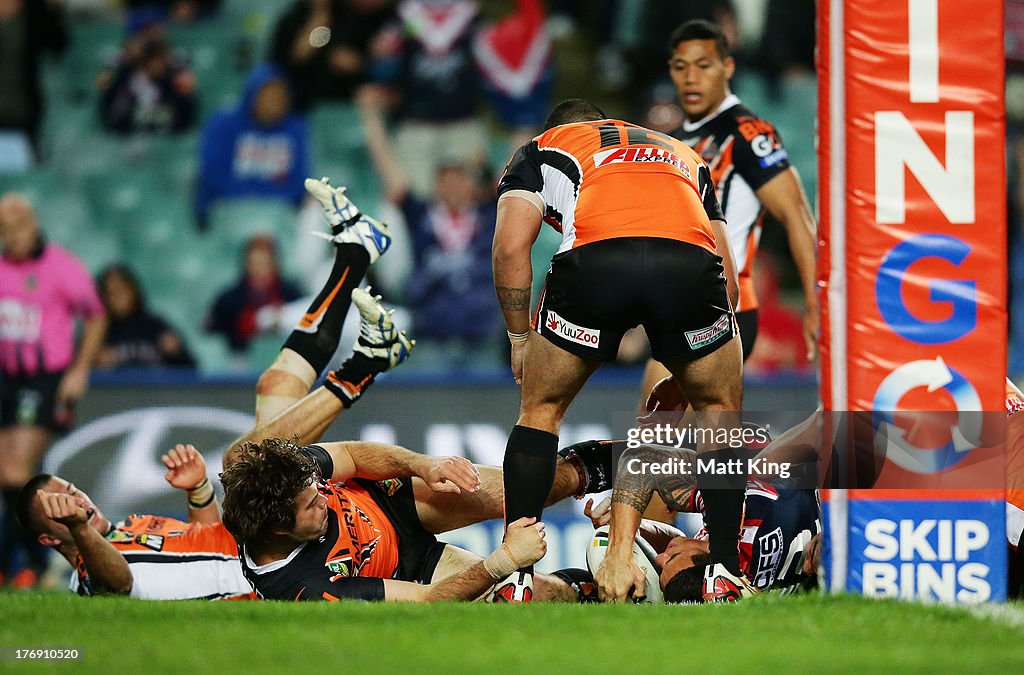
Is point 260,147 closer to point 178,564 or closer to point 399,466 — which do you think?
point 178,564

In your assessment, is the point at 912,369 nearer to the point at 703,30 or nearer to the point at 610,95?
the point at 703,30

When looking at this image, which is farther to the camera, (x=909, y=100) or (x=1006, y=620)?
(x=909, y=100)

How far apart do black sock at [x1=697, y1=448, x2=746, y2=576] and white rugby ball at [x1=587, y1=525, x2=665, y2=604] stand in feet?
1.44

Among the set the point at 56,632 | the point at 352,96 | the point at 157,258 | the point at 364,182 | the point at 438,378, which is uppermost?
the point at 352,96

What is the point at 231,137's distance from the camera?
1163 cm

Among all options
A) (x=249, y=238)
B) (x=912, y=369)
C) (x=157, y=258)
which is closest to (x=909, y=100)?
(x=912, y=369)

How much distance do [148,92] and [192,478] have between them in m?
6.50

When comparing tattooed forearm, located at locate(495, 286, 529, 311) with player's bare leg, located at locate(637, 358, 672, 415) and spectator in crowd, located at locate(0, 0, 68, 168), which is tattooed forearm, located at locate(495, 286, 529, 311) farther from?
spectator in crowd, located at locate(0, 0, 68, 168)

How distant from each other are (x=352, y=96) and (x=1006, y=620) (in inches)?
351

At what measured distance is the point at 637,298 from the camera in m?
4.95

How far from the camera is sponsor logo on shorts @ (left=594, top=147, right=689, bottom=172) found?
5.16m

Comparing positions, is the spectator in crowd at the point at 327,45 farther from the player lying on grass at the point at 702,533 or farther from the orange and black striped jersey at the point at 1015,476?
the orange and black striped jersey at the point at 1015,476

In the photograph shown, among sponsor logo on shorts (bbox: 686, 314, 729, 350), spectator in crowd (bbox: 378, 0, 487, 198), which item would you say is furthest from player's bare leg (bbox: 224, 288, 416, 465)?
spectator in crowd (bbox: 378, 0, 487, 198)

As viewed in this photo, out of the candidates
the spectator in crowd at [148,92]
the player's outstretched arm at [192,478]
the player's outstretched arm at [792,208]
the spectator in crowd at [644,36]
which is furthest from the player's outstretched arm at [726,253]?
the spectator in crowd at [148,92]
